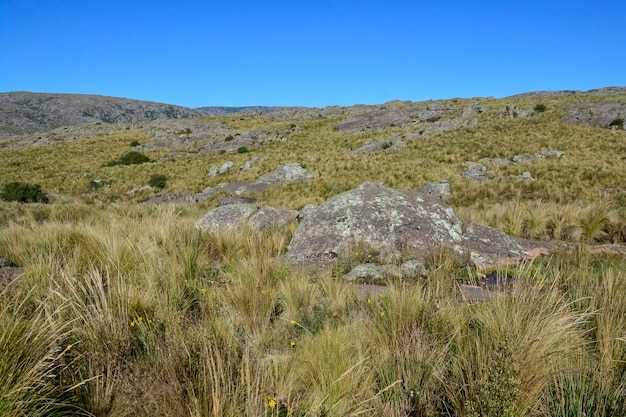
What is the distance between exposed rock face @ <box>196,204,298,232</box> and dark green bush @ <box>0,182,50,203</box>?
14.7 m

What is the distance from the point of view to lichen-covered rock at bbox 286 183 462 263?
22.7 feet

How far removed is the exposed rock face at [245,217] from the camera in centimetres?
920

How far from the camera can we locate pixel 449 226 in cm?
759

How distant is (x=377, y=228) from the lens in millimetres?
7312

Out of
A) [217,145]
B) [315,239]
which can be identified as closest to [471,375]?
[315,239]

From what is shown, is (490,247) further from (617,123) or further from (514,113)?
(514,113)

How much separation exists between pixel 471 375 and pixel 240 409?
4.29 feet

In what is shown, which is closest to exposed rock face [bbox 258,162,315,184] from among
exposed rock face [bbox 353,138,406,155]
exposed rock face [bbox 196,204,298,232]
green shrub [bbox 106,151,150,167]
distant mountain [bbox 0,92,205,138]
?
exposed rock face [bbox 353,138,406,155]

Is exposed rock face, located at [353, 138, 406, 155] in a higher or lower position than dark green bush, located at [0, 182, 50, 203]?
higher

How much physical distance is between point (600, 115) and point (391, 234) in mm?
33499

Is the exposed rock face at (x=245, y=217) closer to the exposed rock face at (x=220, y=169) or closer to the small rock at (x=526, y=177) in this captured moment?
the small rock at (x=526, y=177)


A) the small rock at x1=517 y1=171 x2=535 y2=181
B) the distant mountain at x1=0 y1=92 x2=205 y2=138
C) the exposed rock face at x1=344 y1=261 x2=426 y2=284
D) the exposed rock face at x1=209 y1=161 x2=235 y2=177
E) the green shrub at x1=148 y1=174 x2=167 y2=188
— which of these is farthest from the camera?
the distant mountain at x1=0 y1=92 x2=205 y2=138

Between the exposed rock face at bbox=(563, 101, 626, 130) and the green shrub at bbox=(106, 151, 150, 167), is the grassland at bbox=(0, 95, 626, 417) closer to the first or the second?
the exposed rock face at bbox=(563, 101, 626, 130)

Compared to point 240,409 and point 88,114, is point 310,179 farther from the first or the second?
point 88,114
